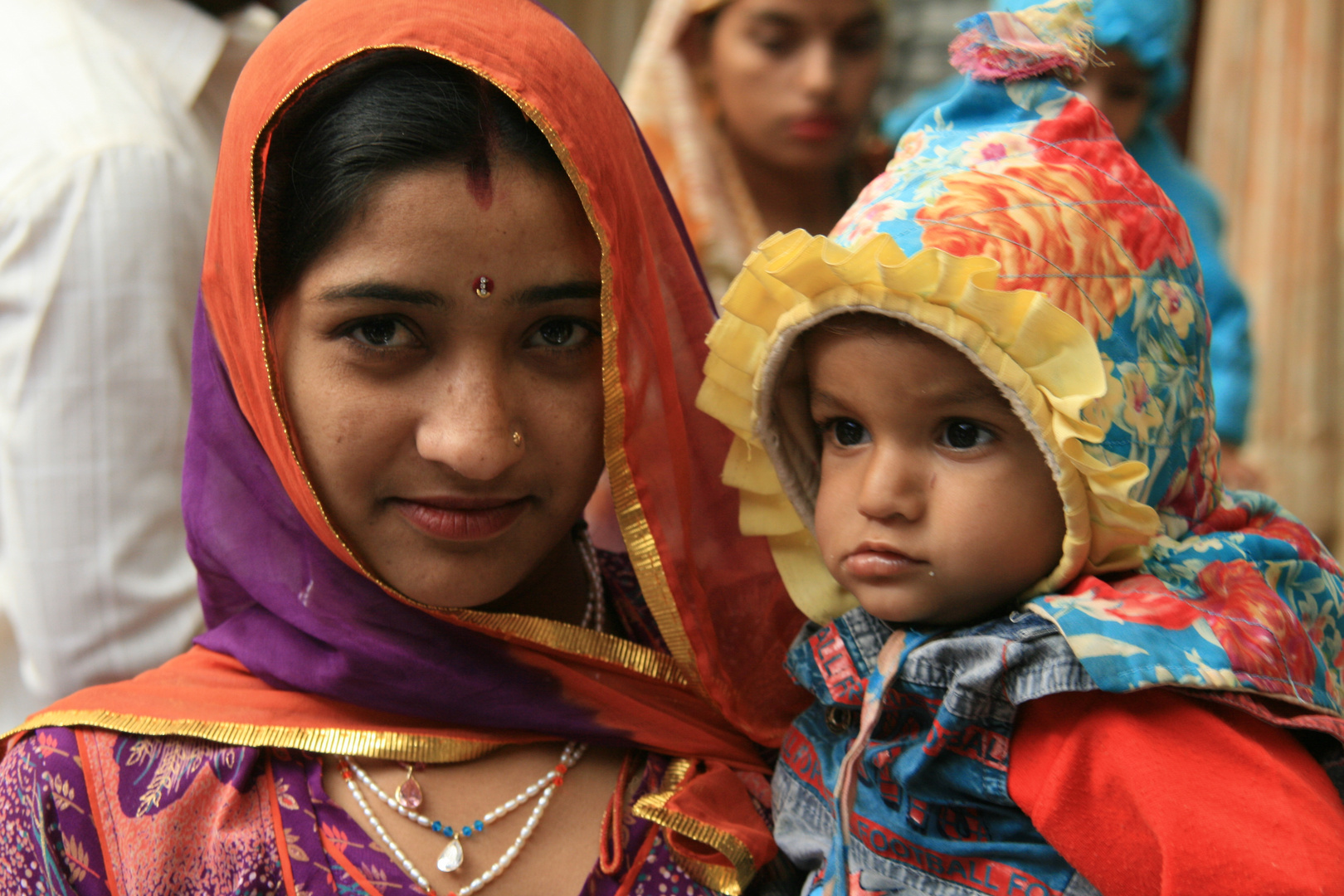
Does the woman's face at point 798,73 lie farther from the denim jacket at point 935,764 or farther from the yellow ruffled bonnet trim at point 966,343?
the denim jacket at point 935,764

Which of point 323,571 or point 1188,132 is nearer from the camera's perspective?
point 323,571

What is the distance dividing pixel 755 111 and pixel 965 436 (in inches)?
71.0

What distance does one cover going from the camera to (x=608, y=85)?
1.44m

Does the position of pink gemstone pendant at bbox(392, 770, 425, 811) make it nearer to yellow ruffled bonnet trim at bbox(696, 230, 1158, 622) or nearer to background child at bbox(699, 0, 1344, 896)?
background child at bbox(699, 0, 1344, 896)

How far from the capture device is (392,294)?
4.01 feet

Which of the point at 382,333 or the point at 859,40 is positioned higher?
the point at 859,40

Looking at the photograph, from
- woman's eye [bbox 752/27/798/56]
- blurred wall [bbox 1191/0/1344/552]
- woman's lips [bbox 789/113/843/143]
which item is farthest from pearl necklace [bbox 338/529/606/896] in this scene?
blurred wall [bbox 1191/0/1344/552]

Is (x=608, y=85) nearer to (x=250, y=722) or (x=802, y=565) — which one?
(x=802, y=565)

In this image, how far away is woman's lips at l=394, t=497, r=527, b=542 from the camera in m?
1.31

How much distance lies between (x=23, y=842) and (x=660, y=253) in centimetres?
99

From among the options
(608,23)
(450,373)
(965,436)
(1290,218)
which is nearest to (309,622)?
(450,373)

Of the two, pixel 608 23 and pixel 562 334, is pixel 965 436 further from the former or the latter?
pixel 608 23

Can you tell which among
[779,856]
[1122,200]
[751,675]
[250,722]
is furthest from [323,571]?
[1122,200]

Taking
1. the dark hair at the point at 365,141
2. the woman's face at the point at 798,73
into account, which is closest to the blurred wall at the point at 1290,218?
the woman's face at the point at 798,73
